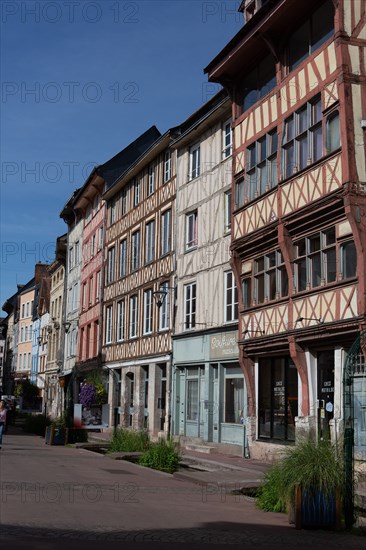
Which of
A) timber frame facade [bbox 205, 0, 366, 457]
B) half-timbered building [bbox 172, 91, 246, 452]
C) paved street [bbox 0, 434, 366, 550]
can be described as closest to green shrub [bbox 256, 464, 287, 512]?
paved street [bbox 0, 434, 366, 550]

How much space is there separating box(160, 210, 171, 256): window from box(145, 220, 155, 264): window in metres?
1.18

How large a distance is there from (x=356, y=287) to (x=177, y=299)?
39.8 feet

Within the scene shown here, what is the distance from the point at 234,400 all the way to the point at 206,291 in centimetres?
389

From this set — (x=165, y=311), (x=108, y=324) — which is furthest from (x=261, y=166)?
(x=108, y=324)

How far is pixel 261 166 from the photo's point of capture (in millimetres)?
20141

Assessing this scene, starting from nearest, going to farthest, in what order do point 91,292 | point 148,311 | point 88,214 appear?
point 148,311
point 91,292
point 88,214

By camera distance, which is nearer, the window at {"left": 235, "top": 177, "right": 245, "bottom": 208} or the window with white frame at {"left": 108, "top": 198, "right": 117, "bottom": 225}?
the window at {"left": 235, "top": 177, "right": 245, "bottom": 208}

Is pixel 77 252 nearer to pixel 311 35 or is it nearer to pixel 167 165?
pixel 167 165

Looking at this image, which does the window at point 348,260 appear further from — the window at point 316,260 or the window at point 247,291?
the window at point 247,291

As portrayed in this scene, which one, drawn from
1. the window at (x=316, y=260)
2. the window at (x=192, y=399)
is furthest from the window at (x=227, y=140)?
the window at (x=192, y=399)

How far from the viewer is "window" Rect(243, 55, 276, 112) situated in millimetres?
20156

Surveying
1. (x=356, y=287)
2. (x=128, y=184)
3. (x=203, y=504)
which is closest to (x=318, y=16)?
(x=356, y=287)

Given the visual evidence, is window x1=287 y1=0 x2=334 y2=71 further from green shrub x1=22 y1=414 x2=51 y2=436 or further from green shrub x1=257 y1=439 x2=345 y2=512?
green shrub x1=22 y1=414 x2=51 y2=436

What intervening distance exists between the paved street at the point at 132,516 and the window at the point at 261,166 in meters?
8.16
